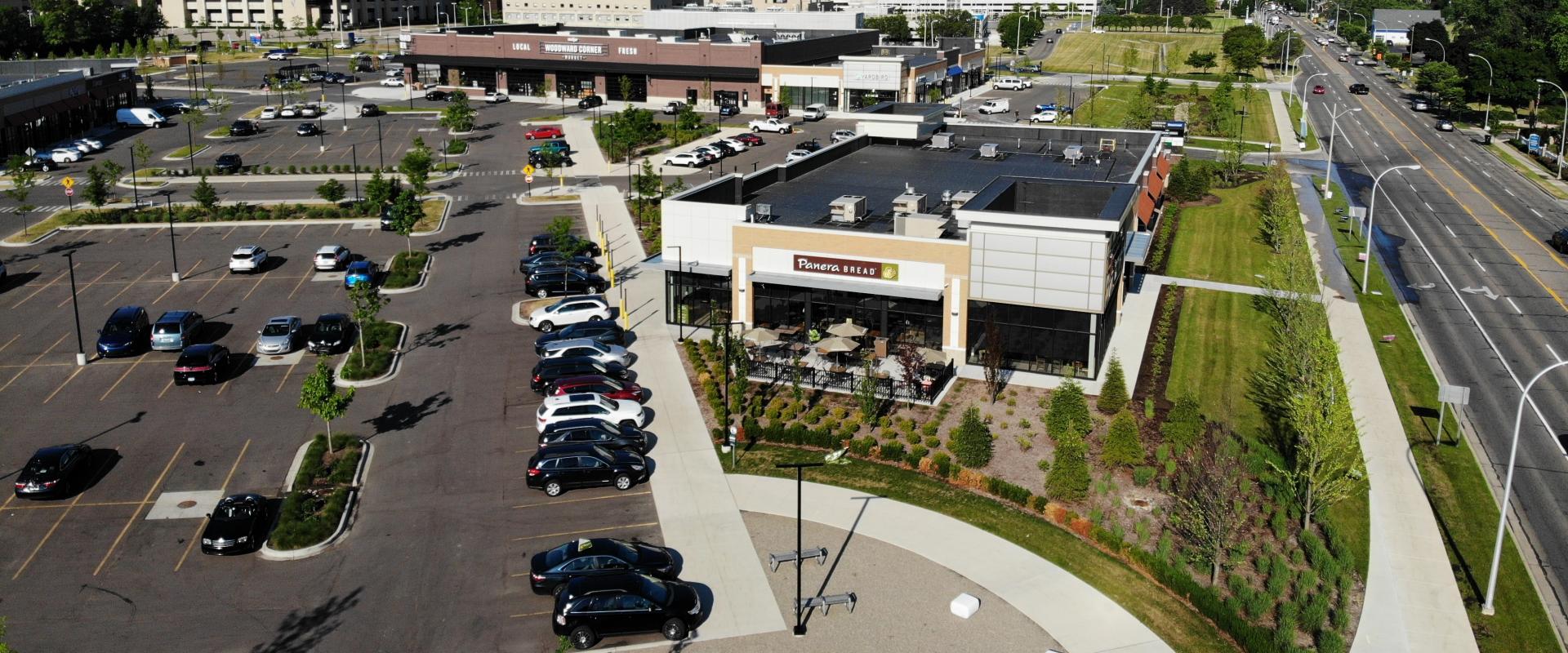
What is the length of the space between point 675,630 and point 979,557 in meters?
9.70

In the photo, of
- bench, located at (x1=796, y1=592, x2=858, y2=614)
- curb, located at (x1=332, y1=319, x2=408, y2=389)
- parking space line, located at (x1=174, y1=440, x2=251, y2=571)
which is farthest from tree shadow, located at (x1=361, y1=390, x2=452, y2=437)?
bench, located at (x1=796, y1=592, x2=858, y2=614)

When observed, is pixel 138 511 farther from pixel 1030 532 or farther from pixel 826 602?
pixel 1030 532

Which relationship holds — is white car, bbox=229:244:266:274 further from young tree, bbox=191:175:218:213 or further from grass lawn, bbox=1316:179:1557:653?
grass lawn, bbox=1316:179:1557:653

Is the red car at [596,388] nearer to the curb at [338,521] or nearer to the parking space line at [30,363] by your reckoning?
the curb at [338,521]

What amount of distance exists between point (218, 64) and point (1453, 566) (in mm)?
165698

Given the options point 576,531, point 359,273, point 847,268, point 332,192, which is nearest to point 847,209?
point 847,268

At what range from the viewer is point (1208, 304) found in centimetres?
6159

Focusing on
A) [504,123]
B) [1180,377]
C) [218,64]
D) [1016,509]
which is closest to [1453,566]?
[1016,509]

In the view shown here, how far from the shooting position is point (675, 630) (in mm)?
30594

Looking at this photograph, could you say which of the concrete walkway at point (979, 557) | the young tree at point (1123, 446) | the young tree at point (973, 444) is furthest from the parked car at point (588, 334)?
the young tree at point (1123, 446)

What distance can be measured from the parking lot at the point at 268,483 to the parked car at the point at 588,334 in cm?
120

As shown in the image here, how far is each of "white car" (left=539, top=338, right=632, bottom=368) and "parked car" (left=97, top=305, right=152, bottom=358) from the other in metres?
18.2

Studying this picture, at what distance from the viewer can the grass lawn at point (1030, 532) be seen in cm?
3150

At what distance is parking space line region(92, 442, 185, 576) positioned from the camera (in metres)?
34.3
